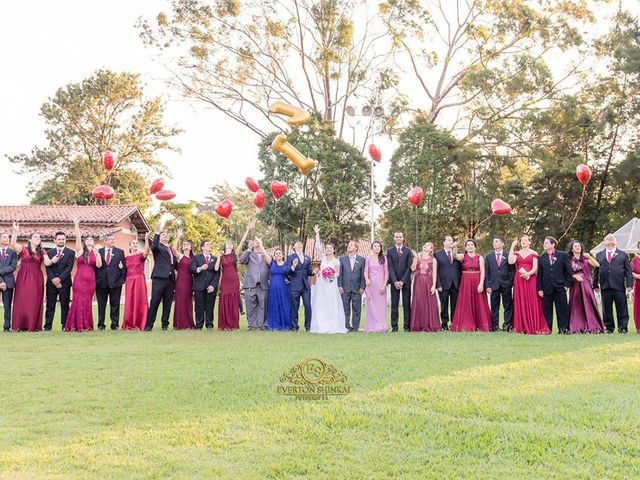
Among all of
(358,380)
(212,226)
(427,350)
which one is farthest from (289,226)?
(358,380)

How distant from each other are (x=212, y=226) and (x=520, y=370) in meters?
37.8

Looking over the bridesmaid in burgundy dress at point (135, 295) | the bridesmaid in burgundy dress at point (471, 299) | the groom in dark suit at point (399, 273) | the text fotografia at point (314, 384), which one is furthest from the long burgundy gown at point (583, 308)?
the bridesmaid in burgundy dress at point (135, 295)

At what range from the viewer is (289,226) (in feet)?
106

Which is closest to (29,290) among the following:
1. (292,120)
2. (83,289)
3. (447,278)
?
(83,289)

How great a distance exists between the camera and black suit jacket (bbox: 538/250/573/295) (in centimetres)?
1194

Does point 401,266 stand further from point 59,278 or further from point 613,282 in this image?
point 59,278

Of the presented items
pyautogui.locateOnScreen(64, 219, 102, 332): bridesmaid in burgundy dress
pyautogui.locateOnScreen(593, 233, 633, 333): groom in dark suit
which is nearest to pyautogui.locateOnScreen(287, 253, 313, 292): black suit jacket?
pyautogui.locateOnScreen(64, 219, 102, 332): bridesmaid in burgundy dress

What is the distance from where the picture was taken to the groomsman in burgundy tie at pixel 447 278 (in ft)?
41.6

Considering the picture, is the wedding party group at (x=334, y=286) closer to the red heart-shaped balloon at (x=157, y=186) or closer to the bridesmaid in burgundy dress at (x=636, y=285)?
the bridesmaid in burgundy dress at (x=636, y=285)

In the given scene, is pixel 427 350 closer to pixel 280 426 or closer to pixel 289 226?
pixel 280 426

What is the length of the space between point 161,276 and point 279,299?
2.34m

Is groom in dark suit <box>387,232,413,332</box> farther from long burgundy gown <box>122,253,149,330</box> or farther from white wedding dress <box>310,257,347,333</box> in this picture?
long burgundy gown <box>122,253,149,330</box>

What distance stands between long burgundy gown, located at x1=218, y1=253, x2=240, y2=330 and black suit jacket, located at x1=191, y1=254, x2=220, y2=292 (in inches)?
6.5

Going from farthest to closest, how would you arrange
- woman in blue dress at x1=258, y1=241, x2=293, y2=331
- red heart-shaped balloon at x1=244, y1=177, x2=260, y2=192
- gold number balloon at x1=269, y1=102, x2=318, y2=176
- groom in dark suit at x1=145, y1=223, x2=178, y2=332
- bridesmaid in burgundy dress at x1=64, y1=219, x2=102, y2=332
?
red heart-shaped balloon at x1=244, y1=177, x2=260, y2=192 < woman in blue dress at x1=258, y1=241, x2=293, y2=331 < groom in dark suit at x1=145, y1=223, x2=178, y2=332 < bridesmaid in burgundy dress at x1=64, y1=219, x2=102, y2=332 < gold number balloon at x1=269, y1=102, x2=318, y2=176
